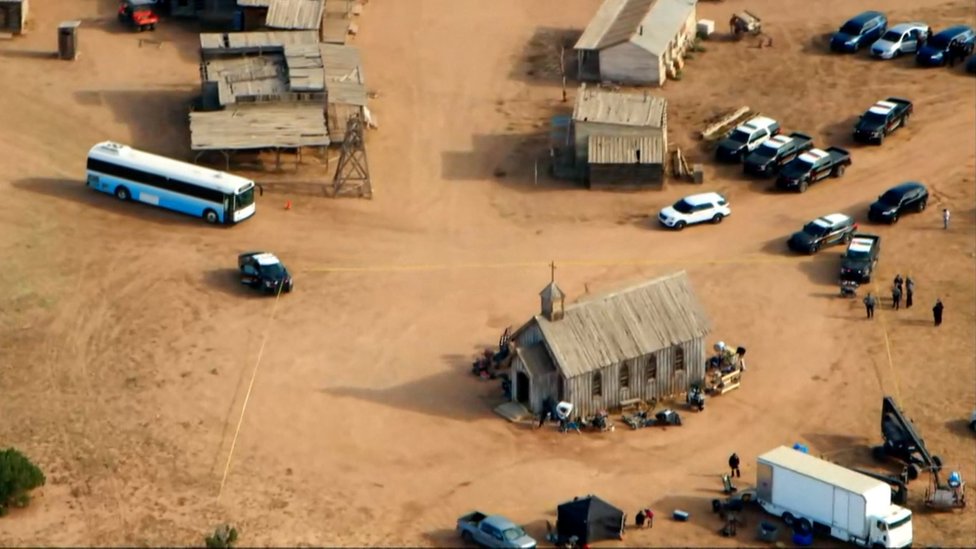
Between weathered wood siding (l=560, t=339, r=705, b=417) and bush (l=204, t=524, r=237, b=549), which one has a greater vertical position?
weathered wood siding (l=560, t=339, r=705, b=417)

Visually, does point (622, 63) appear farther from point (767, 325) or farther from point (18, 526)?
point (18, 526)

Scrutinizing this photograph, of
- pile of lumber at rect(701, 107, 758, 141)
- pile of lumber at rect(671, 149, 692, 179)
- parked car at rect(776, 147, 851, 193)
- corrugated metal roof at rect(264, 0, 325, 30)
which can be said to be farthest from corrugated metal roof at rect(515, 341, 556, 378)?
corrugated metal roof at rect(264, 0, 325, 30)

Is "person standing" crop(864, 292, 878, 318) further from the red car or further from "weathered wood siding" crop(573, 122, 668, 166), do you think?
the red car

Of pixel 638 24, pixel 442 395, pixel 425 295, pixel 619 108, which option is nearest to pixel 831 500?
pixel 442 395

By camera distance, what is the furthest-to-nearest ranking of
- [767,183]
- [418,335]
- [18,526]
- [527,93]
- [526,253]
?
[527,93], [767,183], [526,253], [418,335], [18,526]

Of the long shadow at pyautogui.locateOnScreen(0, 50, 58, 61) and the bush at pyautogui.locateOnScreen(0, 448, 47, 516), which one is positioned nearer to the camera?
the bush at pyautogui.locateOnScreen(0, 448, 47, 516)

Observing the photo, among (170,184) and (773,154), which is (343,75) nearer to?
(170,184)

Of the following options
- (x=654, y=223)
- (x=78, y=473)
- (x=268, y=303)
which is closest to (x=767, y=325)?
(x=654, y=223)
